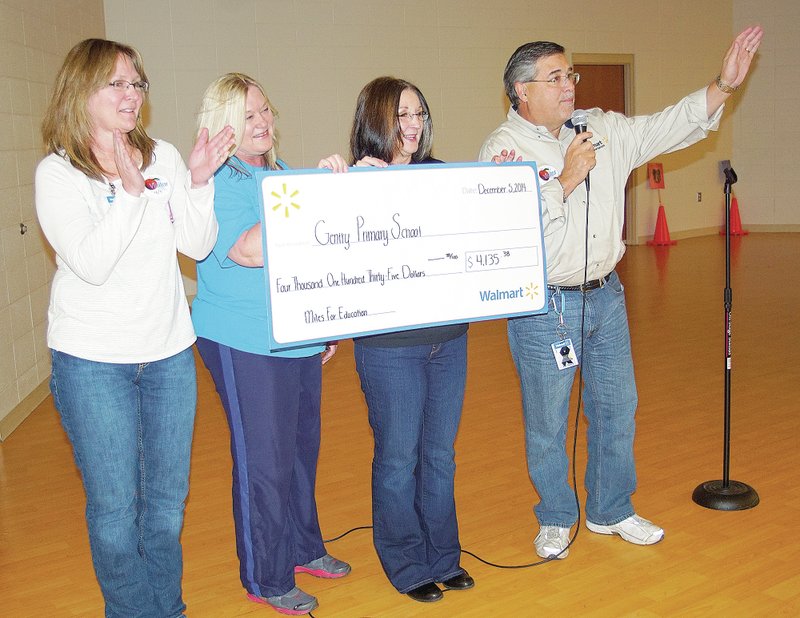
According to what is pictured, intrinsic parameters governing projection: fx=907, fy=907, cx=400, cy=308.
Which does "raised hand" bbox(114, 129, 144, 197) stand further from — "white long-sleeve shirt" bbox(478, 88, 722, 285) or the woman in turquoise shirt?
"white long-sleeve shirt" bbox(478, 88, 722, 285)

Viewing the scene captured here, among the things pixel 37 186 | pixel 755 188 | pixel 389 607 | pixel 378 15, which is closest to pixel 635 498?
pixel 389 607

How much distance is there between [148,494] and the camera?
245 cm

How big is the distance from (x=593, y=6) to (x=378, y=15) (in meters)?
3.26

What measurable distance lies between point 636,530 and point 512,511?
0.54m

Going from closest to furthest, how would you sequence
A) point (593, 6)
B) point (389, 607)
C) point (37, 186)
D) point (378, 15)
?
1. point (37, 186)
2. point (389, 607)
3. point (378, 15)
4. point (593, 6)

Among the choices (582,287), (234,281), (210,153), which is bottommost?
(582,287)

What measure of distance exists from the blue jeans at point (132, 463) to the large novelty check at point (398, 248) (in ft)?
1.13

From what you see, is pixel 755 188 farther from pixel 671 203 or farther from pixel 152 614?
pixel 152 614

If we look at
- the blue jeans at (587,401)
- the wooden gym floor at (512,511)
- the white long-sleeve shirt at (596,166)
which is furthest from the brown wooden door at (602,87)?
the blue jeans at (587,401)

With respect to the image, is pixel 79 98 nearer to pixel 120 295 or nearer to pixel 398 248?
pixel 120 295

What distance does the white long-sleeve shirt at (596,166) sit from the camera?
2.98m

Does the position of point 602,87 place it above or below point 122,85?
above

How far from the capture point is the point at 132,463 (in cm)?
235

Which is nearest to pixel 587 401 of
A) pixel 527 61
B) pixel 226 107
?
pixel 527 61
